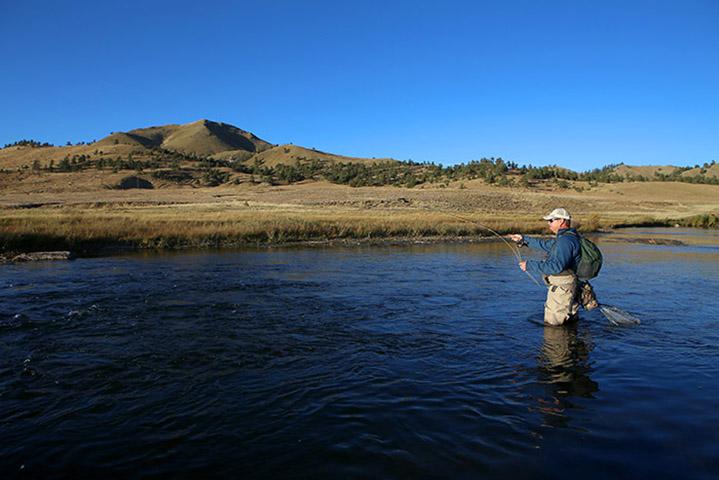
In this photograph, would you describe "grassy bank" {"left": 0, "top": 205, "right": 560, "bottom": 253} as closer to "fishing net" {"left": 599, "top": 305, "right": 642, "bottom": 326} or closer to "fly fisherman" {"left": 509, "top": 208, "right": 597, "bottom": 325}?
"fishing net" {"left": 599, "top": 305, "right": 642, "bottom": 326}

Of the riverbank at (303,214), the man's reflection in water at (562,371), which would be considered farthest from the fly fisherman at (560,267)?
the riverbank at (303,214)

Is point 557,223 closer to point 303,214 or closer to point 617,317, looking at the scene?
point 617,317

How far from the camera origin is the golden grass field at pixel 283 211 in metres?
24.2

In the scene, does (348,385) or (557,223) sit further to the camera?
(557,223)

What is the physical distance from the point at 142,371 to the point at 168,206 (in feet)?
115

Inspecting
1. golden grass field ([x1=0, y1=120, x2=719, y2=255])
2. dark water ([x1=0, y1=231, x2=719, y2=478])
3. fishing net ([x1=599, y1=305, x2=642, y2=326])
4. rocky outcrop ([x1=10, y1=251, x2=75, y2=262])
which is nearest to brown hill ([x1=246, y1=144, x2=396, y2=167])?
golden grass field ([x1=0, y1=120, x2=719, y2=255])

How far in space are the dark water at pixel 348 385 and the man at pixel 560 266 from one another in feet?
1.25

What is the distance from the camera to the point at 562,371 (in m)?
7.52

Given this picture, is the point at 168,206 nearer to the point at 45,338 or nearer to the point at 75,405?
the point at 45,338

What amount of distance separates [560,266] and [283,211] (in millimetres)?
29980

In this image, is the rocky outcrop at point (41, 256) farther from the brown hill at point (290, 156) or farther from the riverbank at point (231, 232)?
the brown hill at point (290, 156)

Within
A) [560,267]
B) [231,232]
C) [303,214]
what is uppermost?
[303,214]

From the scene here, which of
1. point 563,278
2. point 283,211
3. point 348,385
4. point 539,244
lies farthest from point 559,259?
point 283,211

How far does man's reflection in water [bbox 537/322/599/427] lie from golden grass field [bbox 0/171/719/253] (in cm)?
602
